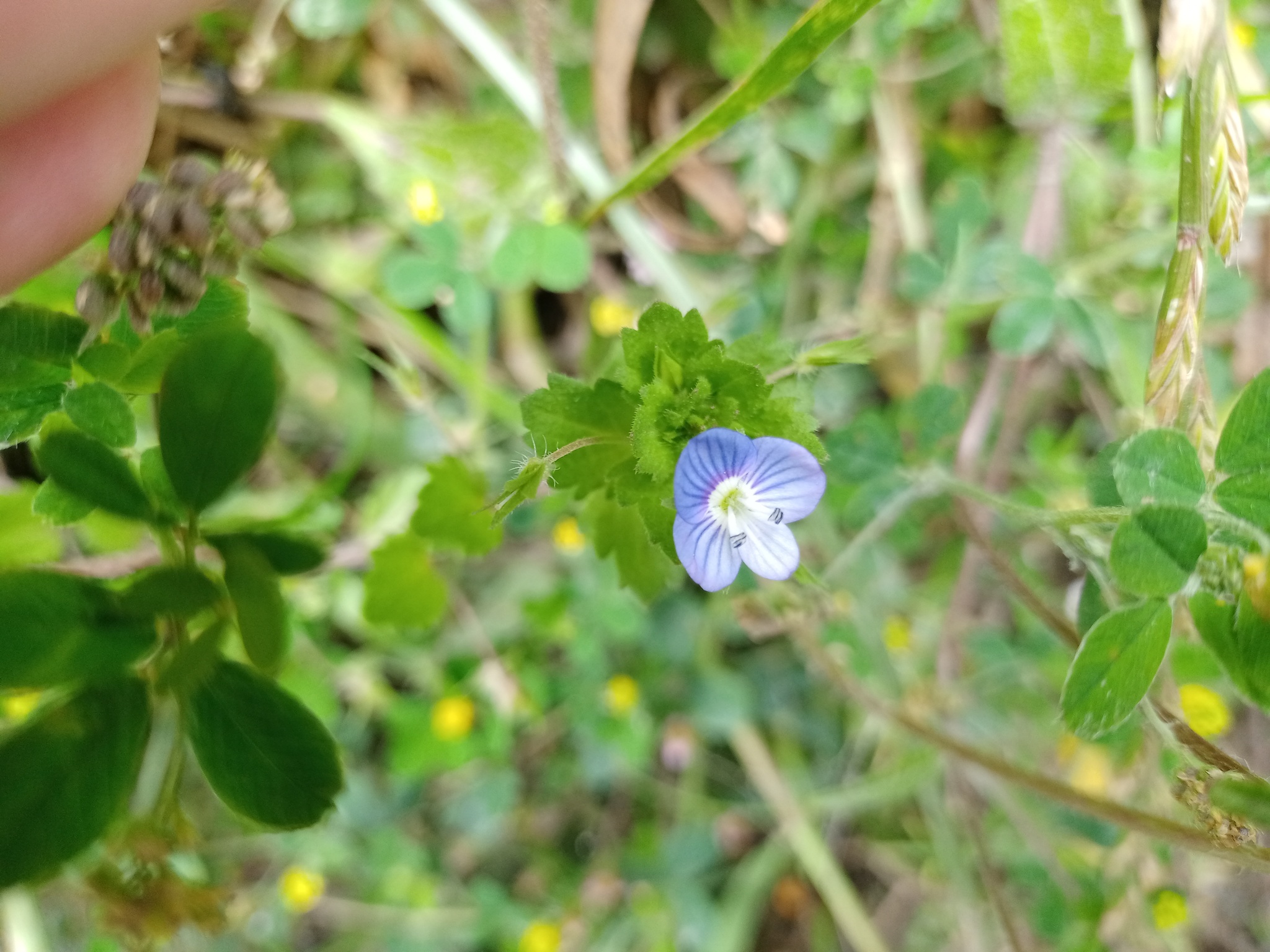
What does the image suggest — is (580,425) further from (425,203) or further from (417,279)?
(425,203)

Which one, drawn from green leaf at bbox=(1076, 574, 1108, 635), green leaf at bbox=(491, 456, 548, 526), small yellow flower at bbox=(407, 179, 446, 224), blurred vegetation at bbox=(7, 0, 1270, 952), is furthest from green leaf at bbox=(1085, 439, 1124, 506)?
small yellow flower at bbox=(407, 179, 446, 224)

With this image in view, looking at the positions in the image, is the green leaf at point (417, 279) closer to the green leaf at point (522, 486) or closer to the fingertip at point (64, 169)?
the fingertip at point (64, 169)

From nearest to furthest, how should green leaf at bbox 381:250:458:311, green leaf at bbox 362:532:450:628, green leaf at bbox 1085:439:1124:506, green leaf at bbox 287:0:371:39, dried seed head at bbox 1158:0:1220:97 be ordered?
dried seed head at bbox 1158:0:1220:97
green leaf at bbox 1085:439:1124:506
green leaf at bbox 362:532:450:628
green leaf at bbox 381:250:458:311
green leaf at bbox 287:0:371:39

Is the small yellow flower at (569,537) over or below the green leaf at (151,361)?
below

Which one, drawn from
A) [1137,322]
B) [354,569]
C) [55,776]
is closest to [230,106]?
[354,569]

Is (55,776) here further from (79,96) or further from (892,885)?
(892,885)

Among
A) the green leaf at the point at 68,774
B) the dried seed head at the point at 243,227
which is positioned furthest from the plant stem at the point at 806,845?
the dried seed head at the point at 243,227

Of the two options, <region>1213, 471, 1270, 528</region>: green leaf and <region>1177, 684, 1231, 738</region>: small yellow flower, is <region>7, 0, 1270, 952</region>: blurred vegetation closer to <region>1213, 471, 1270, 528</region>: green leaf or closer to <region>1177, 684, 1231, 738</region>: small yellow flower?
<region>1177, 684, 1231, 738</region>: small yellow flower
